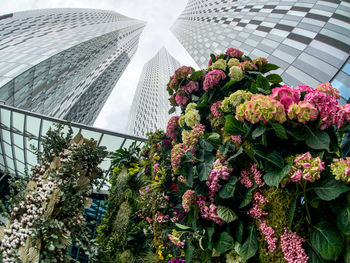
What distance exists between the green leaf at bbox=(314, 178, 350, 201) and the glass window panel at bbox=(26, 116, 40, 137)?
13.9 m

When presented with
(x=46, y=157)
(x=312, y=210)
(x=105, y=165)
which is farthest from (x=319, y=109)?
(x=105, y=165)

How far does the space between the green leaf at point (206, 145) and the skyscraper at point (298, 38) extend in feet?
26.9

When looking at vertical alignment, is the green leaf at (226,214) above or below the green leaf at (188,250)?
above

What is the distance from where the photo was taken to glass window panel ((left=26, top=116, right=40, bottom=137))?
11805mm

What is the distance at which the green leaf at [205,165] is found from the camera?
295 centimetres

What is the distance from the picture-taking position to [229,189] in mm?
2729

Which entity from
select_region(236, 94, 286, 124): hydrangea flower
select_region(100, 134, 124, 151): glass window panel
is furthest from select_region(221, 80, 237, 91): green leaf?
select_region(100, 134, 124, 151): glass window panel

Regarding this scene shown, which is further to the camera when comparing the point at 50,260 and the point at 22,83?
the point at 22,83

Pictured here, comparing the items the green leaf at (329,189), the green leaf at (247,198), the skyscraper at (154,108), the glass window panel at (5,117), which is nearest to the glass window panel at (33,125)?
the glass window panel at (5,117)

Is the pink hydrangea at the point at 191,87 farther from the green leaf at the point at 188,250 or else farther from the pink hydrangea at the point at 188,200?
the green leaf at the point at 188,250

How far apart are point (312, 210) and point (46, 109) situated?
29917 mm

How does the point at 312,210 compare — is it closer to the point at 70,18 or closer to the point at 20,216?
the point at 20,216

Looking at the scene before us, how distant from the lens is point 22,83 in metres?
14.4

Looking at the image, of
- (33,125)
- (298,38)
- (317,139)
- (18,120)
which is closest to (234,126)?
(317,139)
